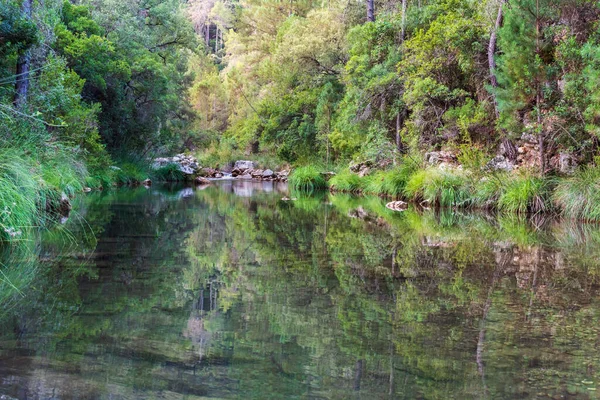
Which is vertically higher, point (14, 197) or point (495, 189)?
point (495, 189)

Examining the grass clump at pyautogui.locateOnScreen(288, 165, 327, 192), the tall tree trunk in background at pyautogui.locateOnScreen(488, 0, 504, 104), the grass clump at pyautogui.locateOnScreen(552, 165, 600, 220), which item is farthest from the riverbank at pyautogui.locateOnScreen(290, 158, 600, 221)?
the grass clump at pyautogui.locateOnScreen(288, 165, 327, 192)

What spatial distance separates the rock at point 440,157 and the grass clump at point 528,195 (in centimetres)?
335

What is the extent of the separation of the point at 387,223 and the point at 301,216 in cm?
207

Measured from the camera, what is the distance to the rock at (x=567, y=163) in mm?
13289

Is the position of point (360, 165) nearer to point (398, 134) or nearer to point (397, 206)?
point (398, 134)

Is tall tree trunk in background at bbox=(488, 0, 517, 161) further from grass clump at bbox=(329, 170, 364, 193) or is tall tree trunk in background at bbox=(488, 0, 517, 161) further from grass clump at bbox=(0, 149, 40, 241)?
grass clump at bbox=(0, 149, 40, 241)

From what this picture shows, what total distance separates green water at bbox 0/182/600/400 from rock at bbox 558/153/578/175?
5208mm

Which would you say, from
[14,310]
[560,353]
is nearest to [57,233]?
[14,310]

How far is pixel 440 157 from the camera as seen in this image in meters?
17.7

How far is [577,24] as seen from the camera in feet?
42.4

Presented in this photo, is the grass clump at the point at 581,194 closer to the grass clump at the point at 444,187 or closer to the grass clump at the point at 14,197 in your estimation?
the grass clump at the point at 444,187

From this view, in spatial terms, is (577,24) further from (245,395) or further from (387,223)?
(245,395)

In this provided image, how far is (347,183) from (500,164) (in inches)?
344

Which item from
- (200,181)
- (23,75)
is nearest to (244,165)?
(200,181)
